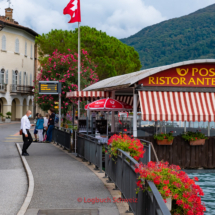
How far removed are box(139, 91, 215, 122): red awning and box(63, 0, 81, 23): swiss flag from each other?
13.3 meters

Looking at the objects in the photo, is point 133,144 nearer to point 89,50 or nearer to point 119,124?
point 119,124

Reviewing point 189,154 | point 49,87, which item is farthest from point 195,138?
point 49,87

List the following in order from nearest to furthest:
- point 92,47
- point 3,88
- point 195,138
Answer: point 195,138 < point 92,47 < point 3,88

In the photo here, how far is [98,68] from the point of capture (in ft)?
160

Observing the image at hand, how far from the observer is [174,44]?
182125 mm

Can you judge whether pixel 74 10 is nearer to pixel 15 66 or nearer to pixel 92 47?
pixel 92 47

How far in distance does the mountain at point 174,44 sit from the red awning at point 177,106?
136010mm

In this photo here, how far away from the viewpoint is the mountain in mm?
160625

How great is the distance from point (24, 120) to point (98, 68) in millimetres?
33184

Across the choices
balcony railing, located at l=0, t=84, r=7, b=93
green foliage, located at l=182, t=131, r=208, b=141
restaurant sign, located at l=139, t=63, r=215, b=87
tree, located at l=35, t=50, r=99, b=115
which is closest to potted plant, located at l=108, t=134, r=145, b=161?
restaurant sign, located at l=139, t=63, r=215, b=87

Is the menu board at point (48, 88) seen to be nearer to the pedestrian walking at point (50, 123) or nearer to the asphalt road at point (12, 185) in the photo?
the pedestrian walking at point (50, 123)

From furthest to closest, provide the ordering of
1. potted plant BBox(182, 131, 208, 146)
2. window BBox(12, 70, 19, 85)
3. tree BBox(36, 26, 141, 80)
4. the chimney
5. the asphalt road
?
the chimney
window BBox(12, 70, 19, 85)
tree BBox(36, 26, 141, 80)
potted plant BBox(182, 131, 208, 146)
the asphalt road

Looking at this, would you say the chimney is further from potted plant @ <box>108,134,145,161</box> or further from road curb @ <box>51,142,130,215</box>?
potted plant @ <box>108,134,145,161</box>

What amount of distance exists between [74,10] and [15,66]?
117 ft
